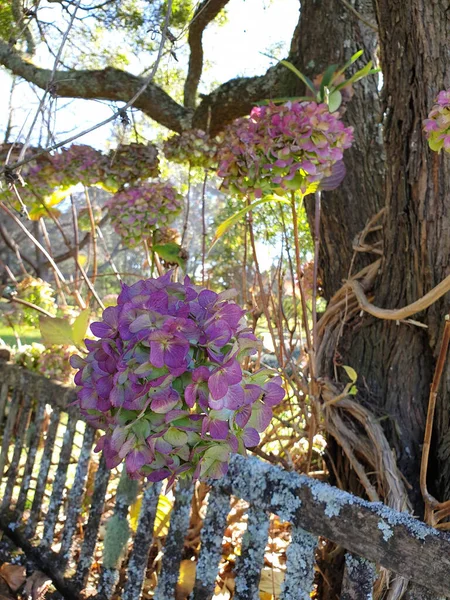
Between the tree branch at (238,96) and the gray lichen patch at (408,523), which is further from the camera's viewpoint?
the tree branch at (238,96)

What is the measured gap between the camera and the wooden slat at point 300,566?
1062 mm

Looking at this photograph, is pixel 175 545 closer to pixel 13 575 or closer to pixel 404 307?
pixel 13 575

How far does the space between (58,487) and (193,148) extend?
1.05 metres

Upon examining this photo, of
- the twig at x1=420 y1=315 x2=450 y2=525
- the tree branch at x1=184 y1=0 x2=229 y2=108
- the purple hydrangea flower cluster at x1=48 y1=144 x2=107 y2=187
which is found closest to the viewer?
the twig at x1=420 y1=315 x2=450 y2=525

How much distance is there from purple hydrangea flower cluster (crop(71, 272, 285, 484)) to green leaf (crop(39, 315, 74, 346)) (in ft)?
2.12

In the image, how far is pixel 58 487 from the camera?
1.64 meters

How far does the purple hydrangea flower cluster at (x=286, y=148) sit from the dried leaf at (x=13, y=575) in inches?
45.3

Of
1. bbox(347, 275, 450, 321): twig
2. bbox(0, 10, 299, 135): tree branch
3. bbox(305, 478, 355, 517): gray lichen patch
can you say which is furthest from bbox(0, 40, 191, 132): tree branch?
bbox(305, 478, 355, 517): gray lichen patch

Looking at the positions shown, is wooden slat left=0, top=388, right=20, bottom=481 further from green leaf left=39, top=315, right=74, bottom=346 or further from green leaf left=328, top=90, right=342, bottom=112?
green leaf left=328, top=90, right=342, bottom=112

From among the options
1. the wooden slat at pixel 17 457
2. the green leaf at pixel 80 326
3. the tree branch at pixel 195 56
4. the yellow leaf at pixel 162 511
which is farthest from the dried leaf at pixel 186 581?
the tree branch at pixel 195 56

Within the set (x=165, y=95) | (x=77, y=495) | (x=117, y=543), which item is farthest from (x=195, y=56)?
(x=117, y=543)

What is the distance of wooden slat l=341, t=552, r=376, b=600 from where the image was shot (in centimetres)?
97

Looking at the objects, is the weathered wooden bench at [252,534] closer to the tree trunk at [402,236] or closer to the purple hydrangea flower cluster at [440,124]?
the tree trunk at [402,236]

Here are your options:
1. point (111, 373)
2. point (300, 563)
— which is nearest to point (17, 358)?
point (300, 563)
